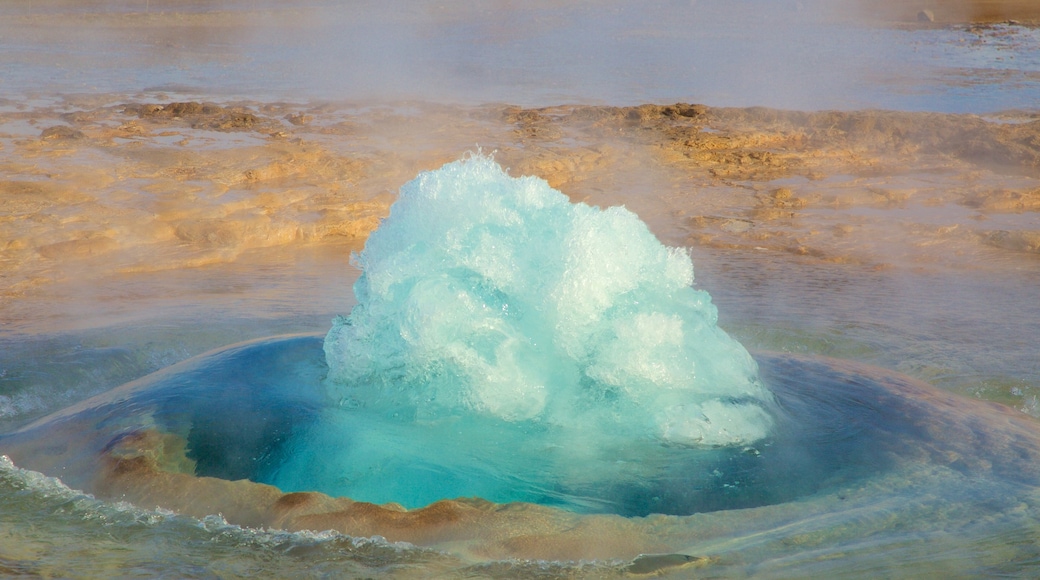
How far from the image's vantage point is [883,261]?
17.1 feet

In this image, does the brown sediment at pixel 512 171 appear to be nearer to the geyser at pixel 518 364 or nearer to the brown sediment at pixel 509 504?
the brown sediment at pixel 509 504

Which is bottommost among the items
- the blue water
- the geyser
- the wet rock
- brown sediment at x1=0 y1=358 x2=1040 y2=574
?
brown sediment at x1=0 y1=358 x2=1040 y2=574

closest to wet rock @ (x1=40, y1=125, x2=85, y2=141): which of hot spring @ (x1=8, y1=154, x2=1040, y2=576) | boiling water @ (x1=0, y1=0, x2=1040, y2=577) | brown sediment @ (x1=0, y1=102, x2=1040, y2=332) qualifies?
brown sediment @ (x1=0, y1=102, x2=1040, y2=332)

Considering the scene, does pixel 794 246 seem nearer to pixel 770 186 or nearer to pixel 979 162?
pixel 770 186

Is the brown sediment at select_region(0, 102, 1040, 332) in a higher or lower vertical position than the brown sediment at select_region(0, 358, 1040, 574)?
higher

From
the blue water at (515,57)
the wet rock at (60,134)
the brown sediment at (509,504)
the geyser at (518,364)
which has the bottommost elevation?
the brown sediment at (509,504)

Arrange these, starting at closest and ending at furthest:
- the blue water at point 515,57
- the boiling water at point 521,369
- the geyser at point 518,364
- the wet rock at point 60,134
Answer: the boiling water at point 521,369, the geyser at point 518,364, the wet rock at point 60,134, the blue water at point 515,57

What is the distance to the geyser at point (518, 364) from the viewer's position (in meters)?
2.28

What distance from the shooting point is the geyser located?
2283mm

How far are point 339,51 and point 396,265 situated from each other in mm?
13811

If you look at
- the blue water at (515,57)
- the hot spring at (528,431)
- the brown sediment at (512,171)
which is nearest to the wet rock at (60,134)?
the brown sediment at (512,171)

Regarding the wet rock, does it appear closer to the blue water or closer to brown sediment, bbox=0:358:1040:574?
the blue water

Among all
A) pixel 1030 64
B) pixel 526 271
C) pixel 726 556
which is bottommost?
pixel 726 556

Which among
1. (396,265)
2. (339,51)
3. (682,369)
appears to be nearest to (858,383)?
(682,369)
